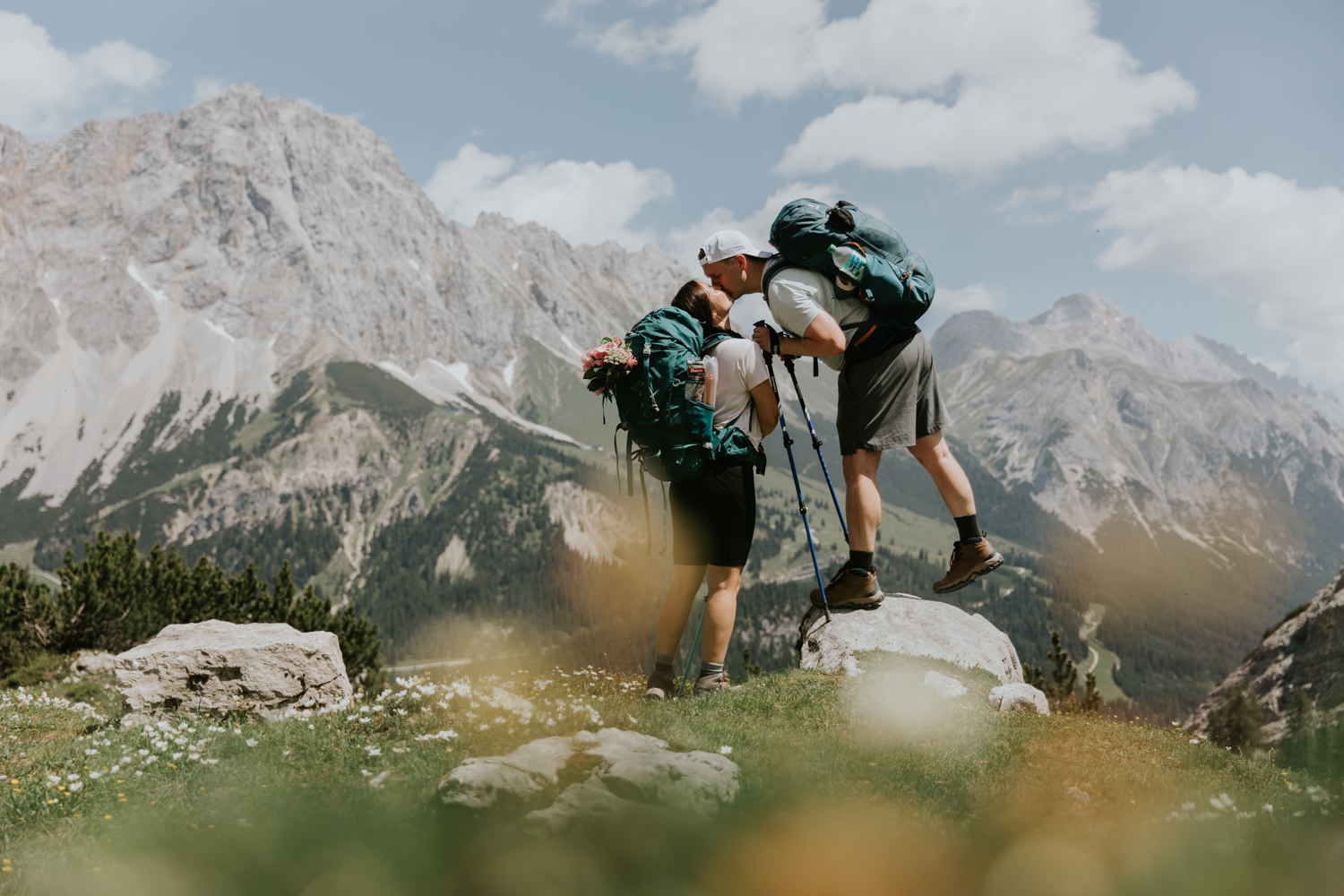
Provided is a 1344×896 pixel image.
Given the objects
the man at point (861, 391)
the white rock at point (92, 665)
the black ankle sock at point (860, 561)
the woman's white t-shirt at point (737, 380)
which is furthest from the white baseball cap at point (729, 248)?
the white rock at point (92, 665)

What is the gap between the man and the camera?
8.19 m

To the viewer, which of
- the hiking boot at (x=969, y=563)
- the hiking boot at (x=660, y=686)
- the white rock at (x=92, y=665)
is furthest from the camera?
the white rock at (x=92, y=665)

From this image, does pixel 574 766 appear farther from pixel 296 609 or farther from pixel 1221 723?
pixel 296 609

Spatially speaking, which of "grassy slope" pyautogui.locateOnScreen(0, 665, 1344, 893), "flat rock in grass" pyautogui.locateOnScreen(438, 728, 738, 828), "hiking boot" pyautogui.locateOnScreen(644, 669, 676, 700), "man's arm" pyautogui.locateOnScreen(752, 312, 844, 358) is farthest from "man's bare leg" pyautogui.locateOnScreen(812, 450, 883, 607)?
"flat rock in grass" pyautogui.locateOnScreen(438, 728, 738, 828)

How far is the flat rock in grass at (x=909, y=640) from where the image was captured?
42.8 feet

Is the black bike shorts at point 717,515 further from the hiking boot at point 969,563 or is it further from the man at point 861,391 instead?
the hiking boot at point 969,563

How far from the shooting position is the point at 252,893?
2.85 meters

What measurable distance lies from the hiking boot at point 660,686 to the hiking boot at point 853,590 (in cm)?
221

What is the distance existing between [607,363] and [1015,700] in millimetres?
6788

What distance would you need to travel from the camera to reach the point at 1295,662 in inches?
921

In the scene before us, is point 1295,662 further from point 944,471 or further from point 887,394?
point 887,394

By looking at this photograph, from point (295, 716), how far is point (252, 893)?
274 inches

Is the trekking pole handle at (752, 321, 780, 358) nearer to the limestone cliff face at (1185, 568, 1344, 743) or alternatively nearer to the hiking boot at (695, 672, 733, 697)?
the hiking boot at (695, 672, 733, 697)

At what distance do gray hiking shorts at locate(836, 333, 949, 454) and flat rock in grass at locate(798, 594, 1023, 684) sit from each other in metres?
4.33
